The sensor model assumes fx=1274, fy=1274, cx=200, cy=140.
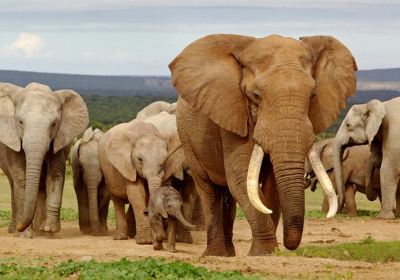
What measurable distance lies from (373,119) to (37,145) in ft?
28.2

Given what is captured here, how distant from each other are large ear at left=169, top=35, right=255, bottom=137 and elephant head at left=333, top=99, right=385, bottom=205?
10.8m

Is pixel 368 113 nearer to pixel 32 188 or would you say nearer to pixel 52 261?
pixel 32 188

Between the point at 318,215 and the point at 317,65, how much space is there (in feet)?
37.7

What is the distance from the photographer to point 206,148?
570 inches

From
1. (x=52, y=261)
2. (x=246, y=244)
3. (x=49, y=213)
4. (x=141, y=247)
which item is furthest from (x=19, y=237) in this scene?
(x=52, y=261)

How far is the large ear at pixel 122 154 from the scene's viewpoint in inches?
726

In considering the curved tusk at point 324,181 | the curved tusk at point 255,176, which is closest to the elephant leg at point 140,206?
the curved tusk at point 255,176

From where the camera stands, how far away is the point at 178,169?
1803 cm

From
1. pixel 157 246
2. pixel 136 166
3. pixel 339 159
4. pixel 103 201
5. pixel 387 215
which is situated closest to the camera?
pixel 157 246

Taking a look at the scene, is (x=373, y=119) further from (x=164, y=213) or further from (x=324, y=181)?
(x=324, y=181)

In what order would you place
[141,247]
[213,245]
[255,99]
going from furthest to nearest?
[141,247], [213,245], [255,99]

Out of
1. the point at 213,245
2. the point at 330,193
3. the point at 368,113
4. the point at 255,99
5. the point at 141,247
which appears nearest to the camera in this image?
the point at 330,193

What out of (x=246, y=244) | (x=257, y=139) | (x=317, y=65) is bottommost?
(x=246, y=244)

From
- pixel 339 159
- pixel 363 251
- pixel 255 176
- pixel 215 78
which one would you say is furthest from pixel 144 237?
pixel 339 159
